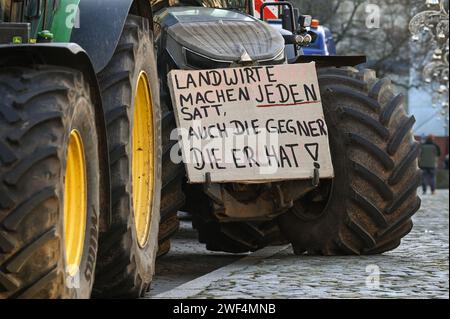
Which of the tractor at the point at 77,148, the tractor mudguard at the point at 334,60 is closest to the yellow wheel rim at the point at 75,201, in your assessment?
the tractor at the point at 77,148

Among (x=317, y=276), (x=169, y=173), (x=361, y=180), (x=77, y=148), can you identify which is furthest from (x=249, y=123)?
(x=77, y=148)

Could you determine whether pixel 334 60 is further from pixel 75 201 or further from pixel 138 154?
pixel 75 201

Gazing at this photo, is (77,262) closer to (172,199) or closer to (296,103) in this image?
(172,199)

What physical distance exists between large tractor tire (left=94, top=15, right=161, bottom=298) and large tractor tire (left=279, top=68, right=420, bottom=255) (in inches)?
113

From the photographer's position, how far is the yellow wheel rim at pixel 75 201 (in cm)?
669

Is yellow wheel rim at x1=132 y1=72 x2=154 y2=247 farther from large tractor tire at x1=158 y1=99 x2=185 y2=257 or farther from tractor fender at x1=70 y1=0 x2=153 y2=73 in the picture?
large tractor tire at x1=158 y1=99 x2=185 y2=257

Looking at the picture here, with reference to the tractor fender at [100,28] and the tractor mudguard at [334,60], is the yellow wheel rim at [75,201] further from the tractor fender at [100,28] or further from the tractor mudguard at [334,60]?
the tractor mudguard at [334,60]

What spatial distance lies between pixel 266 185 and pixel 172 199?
0.77 metres

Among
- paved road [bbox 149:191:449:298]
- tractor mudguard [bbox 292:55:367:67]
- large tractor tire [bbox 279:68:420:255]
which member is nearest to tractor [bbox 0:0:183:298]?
paved road [bbox 149:191:449:298]

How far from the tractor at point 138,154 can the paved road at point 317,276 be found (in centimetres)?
30

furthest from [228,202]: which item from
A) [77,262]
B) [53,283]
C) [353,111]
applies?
[53,283]

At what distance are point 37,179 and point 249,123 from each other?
178 inches

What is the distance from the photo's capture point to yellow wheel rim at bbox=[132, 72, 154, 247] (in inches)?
339

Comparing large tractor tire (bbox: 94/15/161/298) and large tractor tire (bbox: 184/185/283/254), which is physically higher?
large tractor tire (bbox: 94/15/161/298)
